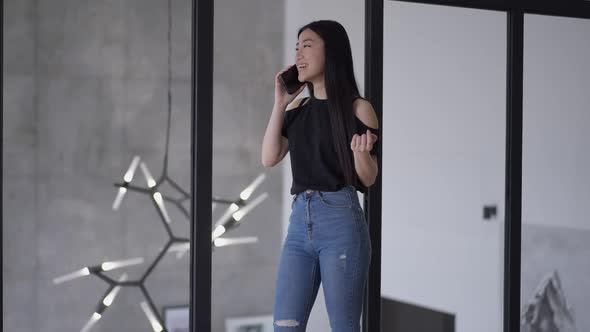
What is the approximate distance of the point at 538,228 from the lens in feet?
A: 11.8

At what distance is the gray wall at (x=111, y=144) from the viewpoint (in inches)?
98.3

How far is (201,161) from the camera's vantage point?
8.98ft

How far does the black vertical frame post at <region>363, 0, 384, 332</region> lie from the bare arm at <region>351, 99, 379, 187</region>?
66cm

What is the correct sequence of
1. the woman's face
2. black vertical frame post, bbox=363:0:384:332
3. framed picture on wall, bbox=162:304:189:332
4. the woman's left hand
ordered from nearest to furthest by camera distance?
Answer: the woman's left hand < the woman's face < framed picture on wall, bbox=162:304:189:332 < black vertical frame post, bbox=363:0:384:332

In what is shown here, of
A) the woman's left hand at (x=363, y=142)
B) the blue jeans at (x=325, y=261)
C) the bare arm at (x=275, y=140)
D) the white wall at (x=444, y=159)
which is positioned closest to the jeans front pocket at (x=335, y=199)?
the blue jeans at (x=325, y=261)

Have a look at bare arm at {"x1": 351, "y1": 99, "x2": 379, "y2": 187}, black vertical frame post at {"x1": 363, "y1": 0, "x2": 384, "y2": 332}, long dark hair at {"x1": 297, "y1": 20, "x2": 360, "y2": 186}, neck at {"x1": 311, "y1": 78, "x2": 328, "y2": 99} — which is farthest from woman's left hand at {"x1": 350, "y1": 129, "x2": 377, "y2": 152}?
black vertical frame post at {"x1": 363, "y1": 0, "x2": 384, "y2": 332}

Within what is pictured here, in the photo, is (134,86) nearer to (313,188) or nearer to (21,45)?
(21,45)

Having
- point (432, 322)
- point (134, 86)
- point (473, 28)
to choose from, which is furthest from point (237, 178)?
point (473, 28)

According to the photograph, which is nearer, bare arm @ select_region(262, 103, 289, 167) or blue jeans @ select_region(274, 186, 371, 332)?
blue jeans @ select_region(274, 186, 371, 332)

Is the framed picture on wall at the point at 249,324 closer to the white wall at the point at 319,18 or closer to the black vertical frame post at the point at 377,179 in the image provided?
the white wall at the point at 319,18

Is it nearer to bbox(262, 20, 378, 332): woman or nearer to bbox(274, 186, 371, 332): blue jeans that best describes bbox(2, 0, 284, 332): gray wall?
bbox(262, 20, 378, 332): woman

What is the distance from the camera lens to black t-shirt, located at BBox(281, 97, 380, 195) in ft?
7.79

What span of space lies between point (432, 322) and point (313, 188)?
120 centimetres

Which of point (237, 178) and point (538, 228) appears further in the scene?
point (538, 228)
